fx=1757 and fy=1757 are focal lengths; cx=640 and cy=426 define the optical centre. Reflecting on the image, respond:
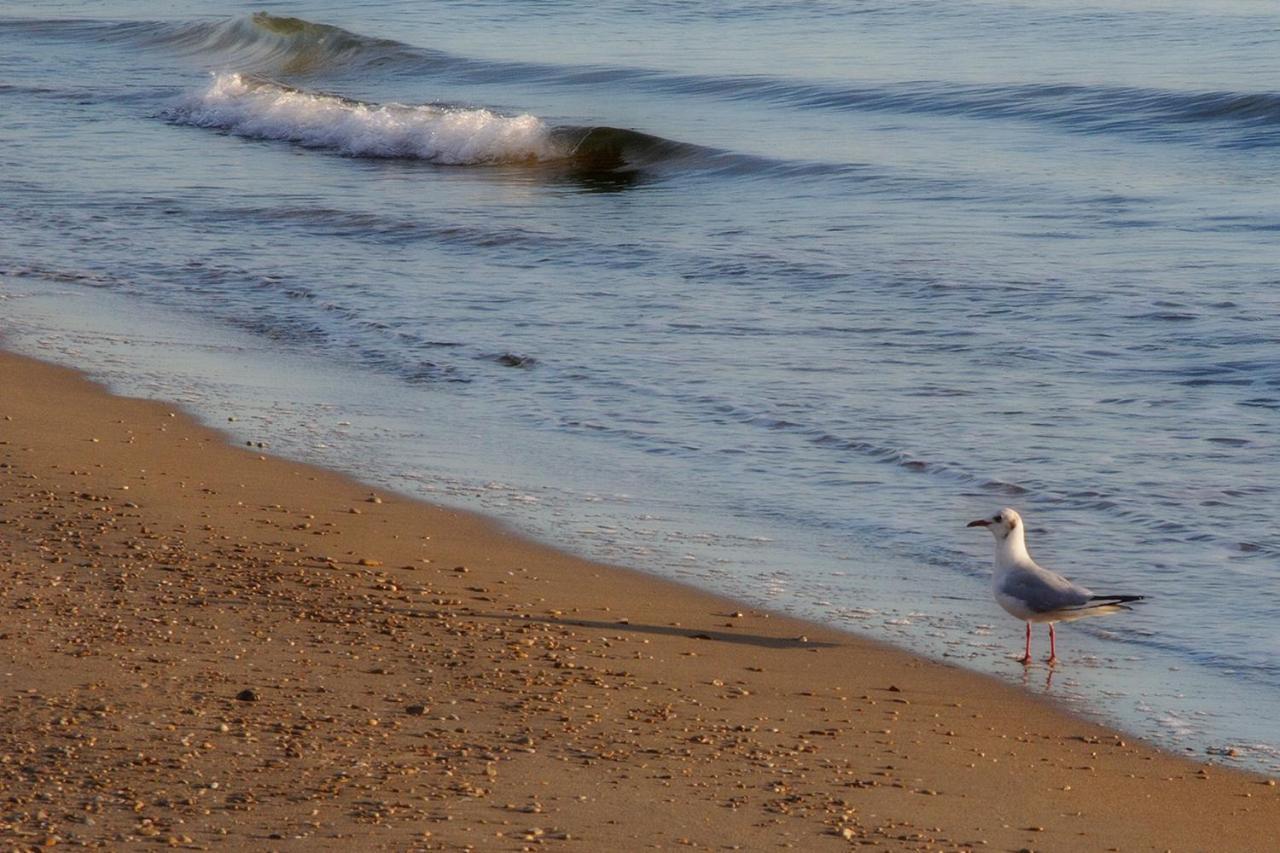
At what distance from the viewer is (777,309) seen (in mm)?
11531

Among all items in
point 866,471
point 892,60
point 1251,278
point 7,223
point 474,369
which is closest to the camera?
point 866,471

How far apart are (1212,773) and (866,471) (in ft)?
10.7

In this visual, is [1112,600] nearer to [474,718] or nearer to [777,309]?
[474,718]

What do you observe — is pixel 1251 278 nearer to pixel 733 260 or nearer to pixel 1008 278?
pixel 1008 278

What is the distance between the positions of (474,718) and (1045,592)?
6.66 feet

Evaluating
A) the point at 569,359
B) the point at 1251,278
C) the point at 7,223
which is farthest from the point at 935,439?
the point at 7,223

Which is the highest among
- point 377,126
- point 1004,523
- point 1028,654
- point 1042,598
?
point 377,126

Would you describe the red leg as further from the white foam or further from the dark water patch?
the white foam

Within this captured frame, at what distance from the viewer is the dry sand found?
13.6 ft

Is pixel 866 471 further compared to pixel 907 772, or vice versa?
pixel 866 471

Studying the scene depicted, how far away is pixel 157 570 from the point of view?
595 centimetres

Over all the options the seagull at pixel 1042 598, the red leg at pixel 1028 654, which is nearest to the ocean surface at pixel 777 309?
the red leg at pixel 1028 654

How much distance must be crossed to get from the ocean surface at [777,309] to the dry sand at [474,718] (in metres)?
0.46

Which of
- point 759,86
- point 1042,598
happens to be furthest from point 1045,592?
point 759,86
